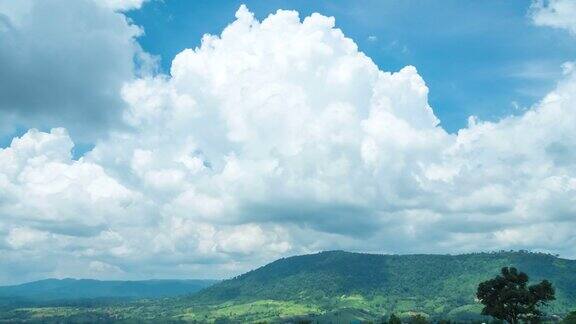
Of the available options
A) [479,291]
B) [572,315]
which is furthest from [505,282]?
[572,315]

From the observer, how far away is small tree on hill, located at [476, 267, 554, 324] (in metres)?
135

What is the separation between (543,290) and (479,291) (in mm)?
15199

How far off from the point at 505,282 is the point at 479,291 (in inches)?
291

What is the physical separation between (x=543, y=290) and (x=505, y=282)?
→ 8.69 metres

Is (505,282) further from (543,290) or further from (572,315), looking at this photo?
(572,315)

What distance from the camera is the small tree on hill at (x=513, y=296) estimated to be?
13488 centimetres

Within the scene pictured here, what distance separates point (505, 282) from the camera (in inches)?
5468

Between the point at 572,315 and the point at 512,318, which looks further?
the point at 572,315

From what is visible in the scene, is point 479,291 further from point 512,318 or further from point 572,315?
point 572,315

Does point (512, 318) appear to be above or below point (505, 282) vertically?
below

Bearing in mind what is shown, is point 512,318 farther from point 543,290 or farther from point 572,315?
point 572,315

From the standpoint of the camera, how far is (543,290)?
444 feet

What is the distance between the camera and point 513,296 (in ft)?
445

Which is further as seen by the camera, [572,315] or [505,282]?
[572,315]
